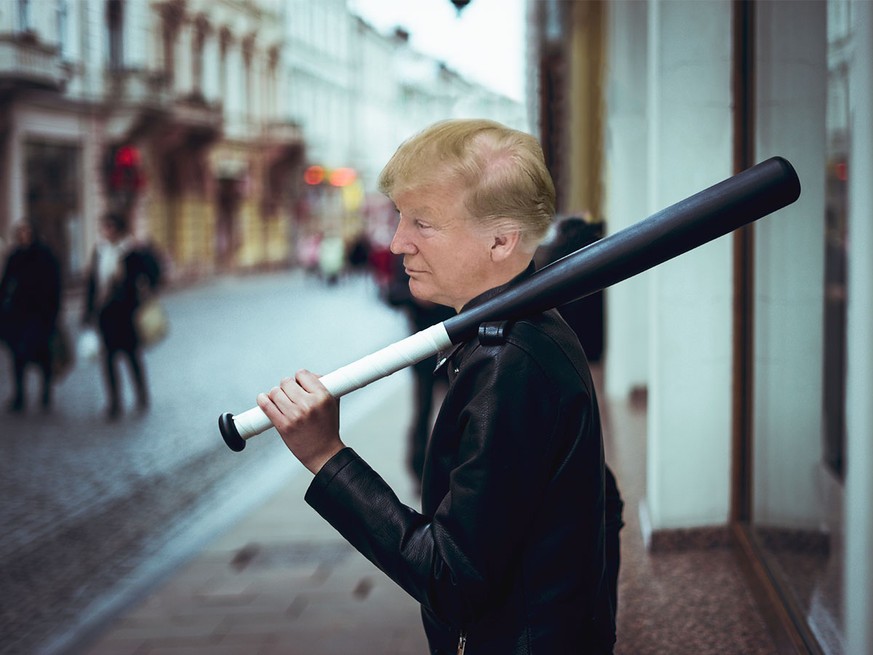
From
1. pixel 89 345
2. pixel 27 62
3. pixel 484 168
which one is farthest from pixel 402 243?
pixel 27 62

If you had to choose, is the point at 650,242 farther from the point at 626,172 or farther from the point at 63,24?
the point at 63,24

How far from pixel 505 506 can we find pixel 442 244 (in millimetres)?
392

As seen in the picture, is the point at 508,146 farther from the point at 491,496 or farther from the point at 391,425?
the point at 391,425

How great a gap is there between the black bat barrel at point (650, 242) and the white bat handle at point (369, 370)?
29 millimetres

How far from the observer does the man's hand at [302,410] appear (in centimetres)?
154

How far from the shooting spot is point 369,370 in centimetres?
152

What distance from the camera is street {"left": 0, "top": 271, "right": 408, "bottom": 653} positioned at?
191 inches

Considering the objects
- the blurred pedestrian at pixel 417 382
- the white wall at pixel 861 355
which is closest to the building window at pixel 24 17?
the blurred pedestrian at pixel 417 382

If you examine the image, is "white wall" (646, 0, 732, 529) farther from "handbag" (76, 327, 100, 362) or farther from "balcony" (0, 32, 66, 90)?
"balcony" (0, 32, 66, 90)

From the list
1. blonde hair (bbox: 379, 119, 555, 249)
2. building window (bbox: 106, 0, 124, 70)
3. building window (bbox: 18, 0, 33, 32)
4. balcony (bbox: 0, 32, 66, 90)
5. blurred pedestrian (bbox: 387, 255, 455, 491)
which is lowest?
blurred pedestrian (bbox: 387, 255, 455, 491)

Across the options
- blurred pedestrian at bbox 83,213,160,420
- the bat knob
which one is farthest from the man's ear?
blurred pedestrian at bbox 83,213,160,420

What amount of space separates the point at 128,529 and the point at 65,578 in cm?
81

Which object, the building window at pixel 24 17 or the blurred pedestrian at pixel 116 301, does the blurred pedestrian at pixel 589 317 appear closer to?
the blurred pedestrian at pixel 116 301

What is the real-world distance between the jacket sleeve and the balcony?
21.8 metres
